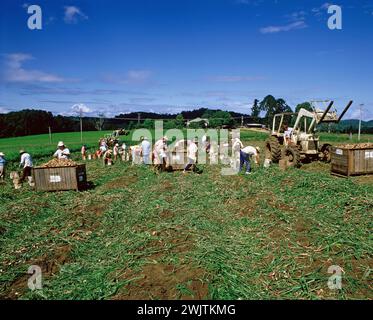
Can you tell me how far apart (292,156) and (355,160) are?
9.72ft

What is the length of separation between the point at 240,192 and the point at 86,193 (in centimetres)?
553

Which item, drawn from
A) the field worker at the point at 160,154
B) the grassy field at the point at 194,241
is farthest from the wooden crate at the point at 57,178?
the field worker at the point at 160,154

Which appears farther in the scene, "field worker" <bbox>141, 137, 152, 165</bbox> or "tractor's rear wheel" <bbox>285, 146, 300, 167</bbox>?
"field worker" <bbox>141, 137, 152, 165</bbox>

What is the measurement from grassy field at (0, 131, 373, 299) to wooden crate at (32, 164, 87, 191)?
600mm

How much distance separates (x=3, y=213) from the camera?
8.82 m

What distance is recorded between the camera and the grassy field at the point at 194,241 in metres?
4.61

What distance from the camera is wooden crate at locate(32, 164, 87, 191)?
11.6 metres

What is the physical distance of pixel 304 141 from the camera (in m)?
15.2

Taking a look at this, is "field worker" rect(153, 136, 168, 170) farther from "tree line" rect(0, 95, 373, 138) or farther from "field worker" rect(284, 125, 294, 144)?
"tree line" rect(0, 95, 373, 138)

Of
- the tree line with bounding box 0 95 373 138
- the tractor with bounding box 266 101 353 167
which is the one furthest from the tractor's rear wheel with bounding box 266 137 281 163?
the tree line with bounding box 0 95 373 138

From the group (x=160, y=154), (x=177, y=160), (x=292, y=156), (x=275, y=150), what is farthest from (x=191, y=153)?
(x=292, y=156)
